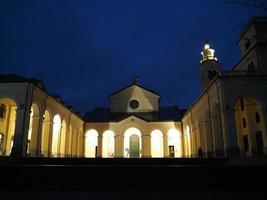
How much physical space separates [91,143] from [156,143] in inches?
417

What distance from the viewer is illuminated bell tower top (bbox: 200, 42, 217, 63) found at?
41438 mm

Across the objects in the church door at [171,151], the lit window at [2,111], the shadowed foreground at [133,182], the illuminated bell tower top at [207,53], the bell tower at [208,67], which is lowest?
the shadowed foreground at [133,182]

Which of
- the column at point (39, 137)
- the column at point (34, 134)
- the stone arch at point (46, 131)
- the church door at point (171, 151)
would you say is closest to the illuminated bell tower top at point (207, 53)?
the church door at point (171, 151)

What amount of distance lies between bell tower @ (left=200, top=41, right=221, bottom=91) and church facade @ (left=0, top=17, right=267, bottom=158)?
0.44 ft

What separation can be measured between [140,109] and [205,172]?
106 feet

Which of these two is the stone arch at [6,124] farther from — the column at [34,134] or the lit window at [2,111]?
the column at [34,134]

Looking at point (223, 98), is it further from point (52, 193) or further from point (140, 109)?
point (140, 109)

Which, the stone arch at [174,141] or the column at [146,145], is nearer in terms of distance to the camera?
the column at [146,145]

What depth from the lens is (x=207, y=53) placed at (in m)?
41.8

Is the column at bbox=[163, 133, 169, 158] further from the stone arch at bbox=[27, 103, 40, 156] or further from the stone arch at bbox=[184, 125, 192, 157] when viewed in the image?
the stone arch at bbox=[27, 103, 40, 156]

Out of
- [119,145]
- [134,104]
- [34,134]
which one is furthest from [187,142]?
[34,134]

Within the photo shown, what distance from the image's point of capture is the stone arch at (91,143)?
138 ft

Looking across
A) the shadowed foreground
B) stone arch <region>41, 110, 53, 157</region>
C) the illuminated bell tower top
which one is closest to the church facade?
the illuminated bell tower top

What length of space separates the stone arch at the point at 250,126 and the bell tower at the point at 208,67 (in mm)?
11159
